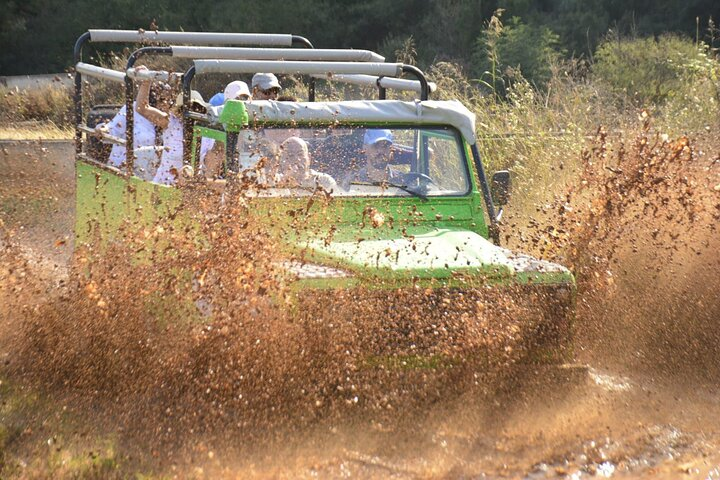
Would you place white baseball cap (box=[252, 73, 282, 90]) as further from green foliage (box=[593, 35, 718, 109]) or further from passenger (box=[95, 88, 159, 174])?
green foliage (box=[593, 35, 718, 109])

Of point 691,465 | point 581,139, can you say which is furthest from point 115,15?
point 691,465

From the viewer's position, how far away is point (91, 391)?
15.9ft

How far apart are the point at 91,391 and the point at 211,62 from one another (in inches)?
74.2

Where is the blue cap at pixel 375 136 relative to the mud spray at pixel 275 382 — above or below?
above

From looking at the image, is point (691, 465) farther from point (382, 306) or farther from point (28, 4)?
point (28, 4)

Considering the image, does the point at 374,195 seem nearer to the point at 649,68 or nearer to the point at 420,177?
the point at 420,177

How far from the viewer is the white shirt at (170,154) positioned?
6.17m

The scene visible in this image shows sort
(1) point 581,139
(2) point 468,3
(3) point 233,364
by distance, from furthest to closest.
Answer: (2) point 468,3 → (1) point 581,139 → (3) point 233,364

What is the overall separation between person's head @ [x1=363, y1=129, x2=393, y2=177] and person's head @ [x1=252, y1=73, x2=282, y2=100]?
1.26m

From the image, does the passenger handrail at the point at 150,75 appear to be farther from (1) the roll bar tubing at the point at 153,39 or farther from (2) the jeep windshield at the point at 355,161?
(2) the jeep windshield at the point at 355,161

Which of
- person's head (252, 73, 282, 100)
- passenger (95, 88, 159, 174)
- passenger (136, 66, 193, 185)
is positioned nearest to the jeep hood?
passenger (136, 66, 193, 185)

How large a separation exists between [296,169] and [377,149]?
0.53 m

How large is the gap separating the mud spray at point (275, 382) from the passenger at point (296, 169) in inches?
9.0

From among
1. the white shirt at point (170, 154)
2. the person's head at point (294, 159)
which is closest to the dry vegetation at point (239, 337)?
the person's head at point (294, 159)
